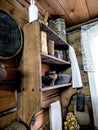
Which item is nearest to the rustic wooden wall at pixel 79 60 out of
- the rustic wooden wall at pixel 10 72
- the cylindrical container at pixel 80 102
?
the cylindrical container at pixel 80 102

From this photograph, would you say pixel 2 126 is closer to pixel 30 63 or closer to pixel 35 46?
pixel 30 63

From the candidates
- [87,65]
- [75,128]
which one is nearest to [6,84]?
[75,128]

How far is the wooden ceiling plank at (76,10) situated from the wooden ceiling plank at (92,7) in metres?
0.04

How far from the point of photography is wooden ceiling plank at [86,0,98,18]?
51.5 inches

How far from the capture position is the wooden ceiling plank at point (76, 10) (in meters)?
1.30

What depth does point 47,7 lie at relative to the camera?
1.35 meters

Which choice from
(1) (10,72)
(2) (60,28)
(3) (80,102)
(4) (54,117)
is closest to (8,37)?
(1) (10,72)

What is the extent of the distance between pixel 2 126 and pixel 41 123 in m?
0.48

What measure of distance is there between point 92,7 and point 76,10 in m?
0.18

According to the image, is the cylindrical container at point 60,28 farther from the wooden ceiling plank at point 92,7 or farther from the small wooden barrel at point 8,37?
the small wooden barrel at point 8,37

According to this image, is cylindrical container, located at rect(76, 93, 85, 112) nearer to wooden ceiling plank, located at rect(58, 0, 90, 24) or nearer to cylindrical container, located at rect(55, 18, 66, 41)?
cylindrical container, located at rect(55, 18, 66, 41)

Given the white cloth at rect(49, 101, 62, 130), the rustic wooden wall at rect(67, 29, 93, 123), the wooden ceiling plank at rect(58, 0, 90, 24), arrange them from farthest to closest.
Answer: the rustic wooden wall at rect(67, 29, 93, 123)
the wooden ceiling plank at rect(58, 0, 90, 24)
the white cloth at rect(49, 101, 62, 130)

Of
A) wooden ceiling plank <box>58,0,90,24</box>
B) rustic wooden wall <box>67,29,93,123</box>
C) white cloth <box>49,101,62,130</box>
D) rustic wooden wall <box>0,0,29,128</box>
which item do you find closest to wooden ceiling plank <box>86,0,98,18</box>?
wooden ceiling plank <box>58,0,90,24</box>

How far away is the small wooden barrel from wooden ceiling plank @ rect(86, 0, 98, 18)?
88cm
